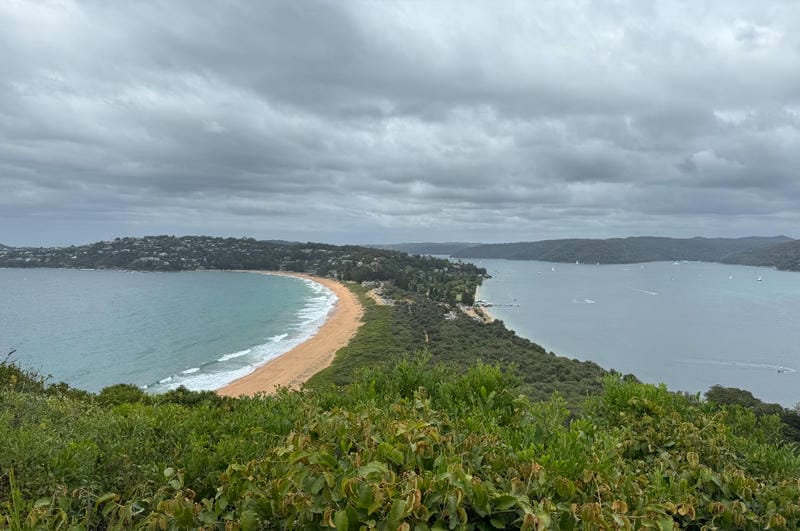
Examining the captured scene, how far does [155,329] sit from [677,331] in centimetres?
6943

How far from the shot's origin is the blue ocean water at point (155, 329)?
39094 mm

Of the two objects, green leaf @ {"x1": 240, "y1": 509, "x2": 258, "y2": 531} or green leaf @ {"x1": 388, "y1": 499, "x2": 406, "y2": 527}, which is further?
green leaf @ {"x1": 240, "y1": 509, "x2": 258, "y2": 531}

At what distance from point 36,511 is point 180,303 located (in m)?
85.8

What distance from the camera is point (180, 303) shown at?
79.7m

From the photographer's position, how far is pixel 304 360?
41.1 m

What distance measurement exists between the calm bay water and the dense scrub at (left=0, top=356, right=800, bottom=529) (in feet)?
107

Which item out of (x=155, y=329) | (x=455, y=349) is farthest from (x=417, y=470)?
(x=155, y=329)

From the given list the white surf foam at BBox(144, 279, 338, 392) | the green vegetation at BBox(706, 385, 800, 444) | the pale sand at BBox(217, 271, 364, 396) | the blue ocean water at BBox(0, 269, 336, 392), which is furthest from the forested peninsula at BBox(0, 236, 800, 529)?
the blue ocean water at BBox(0, 269, 336, 392)

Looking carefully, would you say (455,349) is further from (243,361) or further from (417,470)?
(417,470)

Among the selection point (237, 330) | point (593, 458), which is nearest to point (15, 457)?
point (593, 458)

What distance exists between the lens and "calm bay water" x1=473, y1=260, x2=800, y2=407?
143 ft

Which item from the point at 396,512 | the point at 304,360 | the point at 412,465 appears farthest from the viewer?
the point at 304,360

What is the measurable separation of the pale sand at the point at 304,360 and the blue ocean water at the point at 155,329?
167cm

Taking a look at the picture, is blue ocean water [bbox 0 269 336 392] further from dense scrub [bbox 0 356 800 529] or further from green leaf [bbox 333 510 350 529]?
green leaf [bbox 333 510 350 529]
